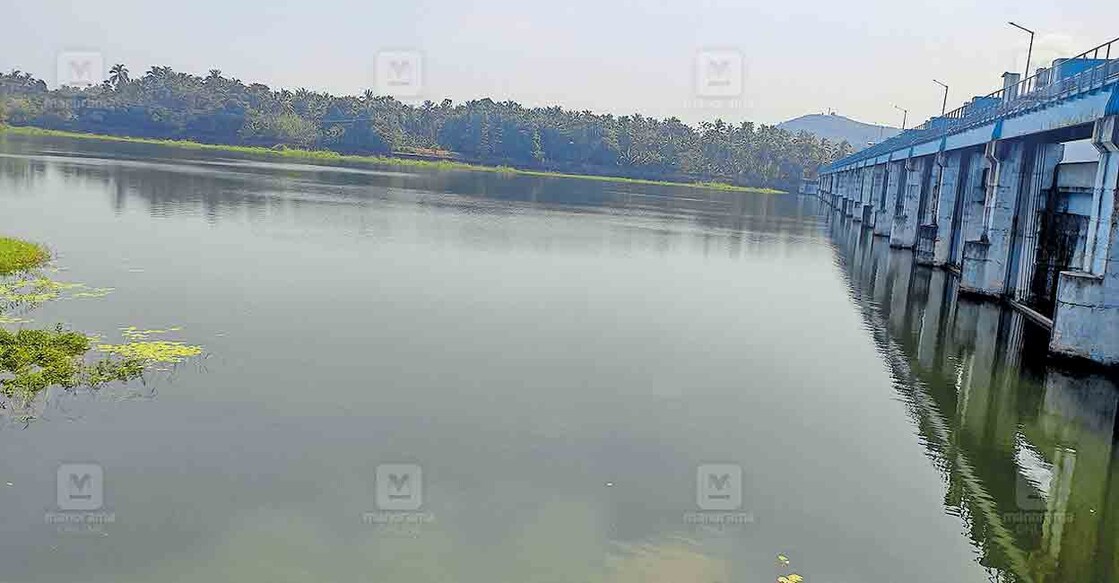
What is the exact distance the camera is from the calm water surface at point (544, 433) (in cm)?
1341

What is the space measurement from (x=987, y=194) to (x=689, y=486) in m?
31.8

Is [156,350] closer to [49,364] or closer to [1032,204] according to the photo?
[49,364]

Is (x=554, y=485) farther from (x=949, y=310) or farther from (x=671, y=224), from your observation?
(x=671, y=224)

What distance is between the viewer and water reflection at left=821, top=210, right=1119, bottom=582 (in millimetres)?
15055

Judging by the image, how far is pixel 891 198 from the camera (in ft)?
252

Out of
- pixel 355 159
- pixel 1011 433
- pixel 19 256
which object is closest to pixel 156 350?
pixel 19 256

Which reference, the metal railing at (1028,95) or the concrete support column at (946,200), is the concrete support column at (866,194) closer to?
the metal railing at (1028,95)

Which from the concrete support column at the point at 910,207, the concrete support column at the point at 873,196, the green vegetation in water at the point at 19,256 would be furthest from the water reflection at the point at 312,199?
the green vegetation in water at the point at 19,256

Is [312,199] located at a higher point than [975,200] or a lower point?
lower
